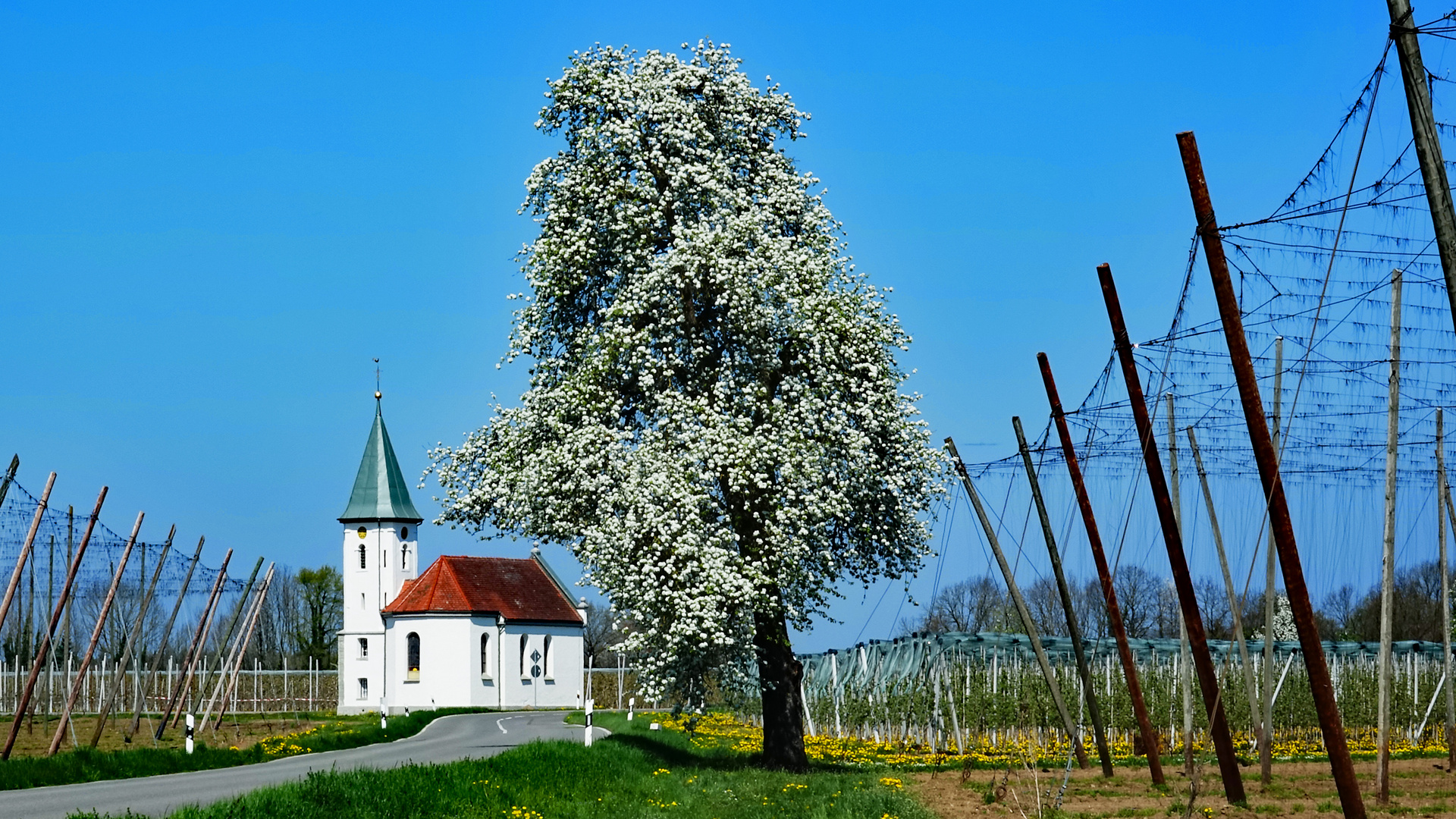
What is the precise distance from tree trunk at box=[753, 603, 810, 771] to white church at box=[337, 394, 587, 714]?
159 feet

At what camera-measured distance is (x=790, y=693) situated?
86.7 ft

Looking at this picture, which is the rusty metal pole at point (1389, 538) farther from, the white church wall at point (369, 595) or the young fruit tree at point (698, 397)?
the white church wall at point (369, 595)

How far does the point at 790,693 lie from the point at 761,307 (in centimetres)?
778

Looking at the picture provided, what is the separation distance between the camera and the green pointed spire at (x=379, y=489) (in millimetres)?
76875

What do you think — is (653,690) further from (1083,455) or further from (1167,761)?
(1167,761)

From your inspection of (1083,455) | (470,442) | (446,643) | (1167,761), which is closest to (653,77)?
(470,442)

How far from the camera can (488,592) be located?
250ft

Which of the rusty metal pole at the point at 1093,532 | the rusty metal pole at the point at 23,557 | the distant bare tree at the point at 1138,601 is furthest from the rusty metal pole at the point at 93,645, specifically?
the distant bare tree at the point at 1138,601

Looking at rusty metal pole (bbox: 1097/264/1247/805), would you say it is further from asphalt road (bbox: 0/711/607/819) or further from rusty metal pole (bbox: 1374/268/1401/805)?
asphalt road (bbox: 0/711/607/819)

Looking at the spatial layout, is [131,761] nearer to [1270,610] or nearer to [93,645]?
[93,645]

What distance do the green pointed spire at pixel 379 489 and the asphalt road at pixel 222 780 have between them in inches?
1470

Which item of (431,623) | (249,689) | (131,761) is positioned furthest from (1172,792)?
(249,689)

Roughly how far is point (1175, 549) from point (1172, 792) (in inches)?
202

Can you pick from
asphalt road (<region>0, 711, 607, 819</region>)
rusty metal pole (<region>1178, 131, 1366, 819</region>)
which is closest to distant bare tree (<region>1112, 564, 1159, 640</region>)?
asphalt road (<region>0, 711, 607, 819</region>)
